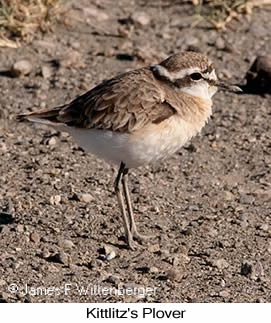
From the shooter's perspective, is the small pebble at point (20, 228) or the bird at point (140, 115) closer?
the bird at point (140, 115)

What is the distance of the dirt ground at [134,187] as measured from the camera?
6637 millimetres

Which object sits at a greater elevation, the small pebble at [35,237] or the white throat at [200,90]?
the white throat at [200,90]

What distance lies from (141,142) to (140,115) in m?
0.19

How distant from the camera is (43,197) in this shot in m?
7.69

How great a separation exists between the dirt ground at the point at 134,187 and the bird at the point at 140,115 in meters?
0.40

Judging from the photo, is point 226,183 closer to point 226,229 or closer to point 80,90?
point 226,229

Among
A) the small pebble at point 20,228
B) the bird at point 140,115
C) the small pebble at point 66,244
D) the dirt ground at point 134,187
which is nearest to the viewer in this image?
the dirt ground at point 134,187

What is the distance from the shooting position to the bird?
6750mm

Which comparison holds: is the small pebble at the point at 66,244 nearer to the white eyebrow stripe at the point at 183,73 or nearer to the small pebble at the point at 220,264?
the small pebble at the point at 220,264

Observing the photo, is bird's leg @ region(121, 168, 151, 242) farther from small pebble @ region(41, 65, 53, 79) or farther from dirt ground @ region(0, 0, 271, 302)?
small pebble @ region(41, 65, 53, 79)

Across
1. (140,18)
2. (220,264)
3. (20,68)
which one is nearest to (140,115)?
(220,264)

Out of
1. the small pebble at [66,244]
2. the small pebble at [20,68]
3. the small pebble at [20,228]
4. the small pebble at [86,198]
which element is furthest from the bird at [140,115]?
the small pebble at [20,68]

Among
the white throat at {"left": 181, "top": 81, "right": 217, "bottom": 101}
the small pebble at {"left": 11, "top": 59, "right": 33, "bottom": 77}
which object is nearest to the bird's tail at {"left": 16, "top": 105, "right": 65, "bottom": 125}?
the white throat at {"left": 181, "top": 81, "right": 217, "bottom": 101}

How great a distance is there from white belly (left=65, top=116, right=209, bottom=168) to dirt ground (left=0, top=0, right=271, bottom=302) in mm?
689
